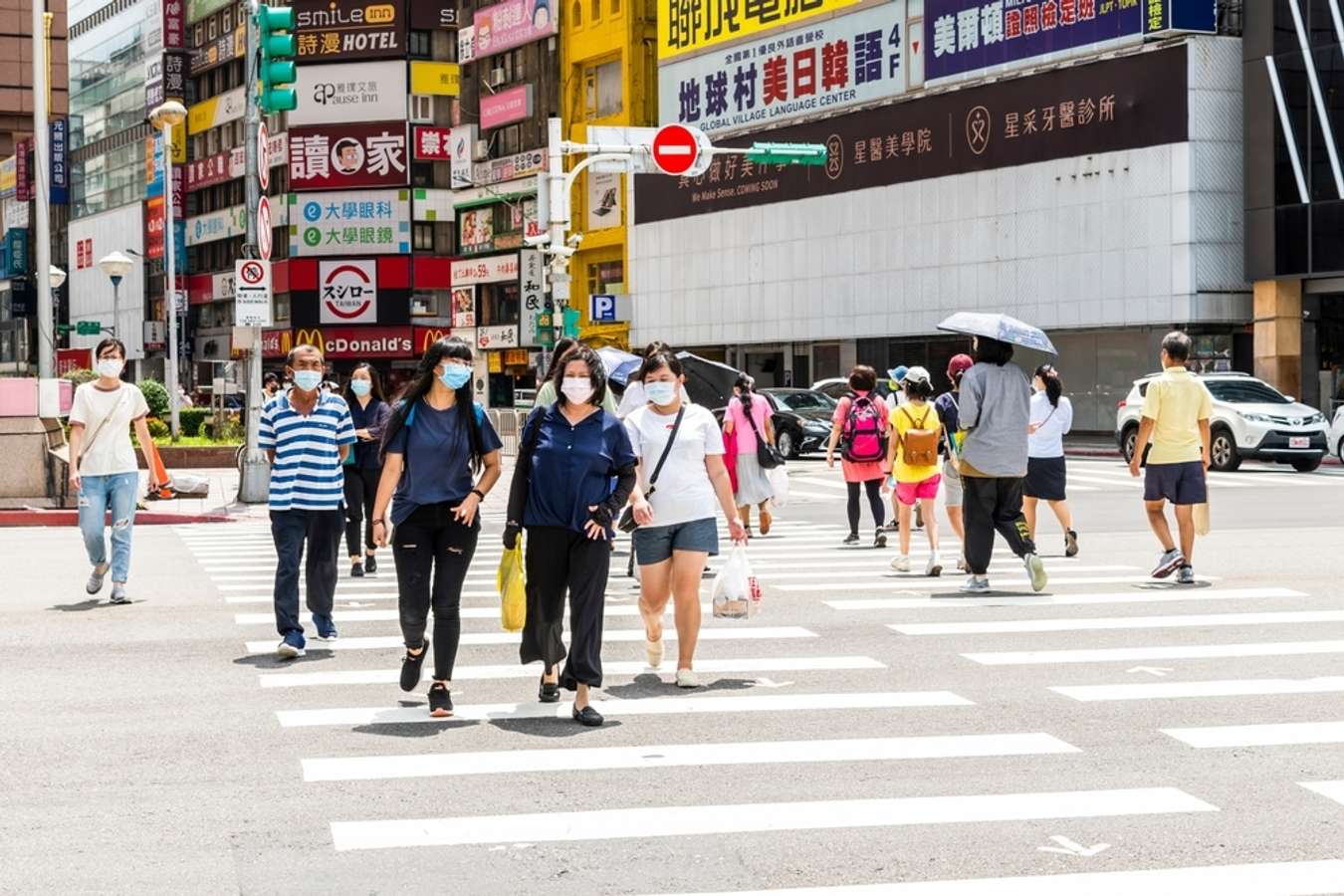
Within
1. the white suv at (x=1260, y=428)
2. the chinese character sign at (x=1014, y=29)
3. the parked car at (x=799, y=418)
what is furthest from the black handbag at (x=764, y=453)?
the chinese character sign at (x=1014, y=29)

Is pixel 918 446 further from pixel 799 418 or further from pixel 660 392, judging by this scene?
pixel 799 418

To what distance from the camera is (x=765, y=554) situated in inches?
766

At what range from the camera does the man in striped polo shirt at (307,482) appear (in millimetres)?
12203

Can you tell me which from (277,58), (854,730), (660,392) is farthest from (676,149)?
(854,730)

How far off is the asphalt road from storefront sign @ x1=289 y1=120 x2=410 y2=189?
81.1 metres

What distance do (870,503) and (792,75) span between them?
4763 centimetres

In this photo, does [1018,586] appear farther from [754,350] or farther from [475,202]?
[475,202]

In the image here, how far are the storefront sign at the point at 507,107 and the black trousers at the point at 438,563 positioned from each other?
73.2 m

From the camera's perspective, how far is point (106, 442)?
14656 mm

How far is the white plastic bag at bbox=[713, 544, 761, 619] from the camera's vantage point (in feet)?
36.3

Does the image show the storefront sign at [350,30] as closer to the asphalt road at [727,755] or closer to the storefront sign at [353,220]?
the storefront sign at [353,220]

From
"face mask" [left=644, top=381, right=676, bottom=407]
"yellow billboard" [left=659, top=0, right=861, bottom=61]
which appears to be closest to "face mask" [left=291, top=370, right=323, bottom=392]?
"face mask" [left=644, top=381, right=676, bottom=407]

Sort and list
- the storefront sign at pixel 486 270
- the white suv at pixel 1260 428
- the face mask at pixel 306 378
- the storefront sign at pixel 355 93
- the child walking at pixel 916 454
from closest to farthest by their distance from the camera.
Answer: the face mask at pixel 306 378 → the child walking at pixel 916 454 → the white suv at pixel 1260 428 → the storefront sign at pixel 486 270 → the storefront sign at pixel 355 93

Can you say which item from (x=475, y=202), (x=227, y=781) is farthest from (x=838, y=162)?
(x=227, y=781)
